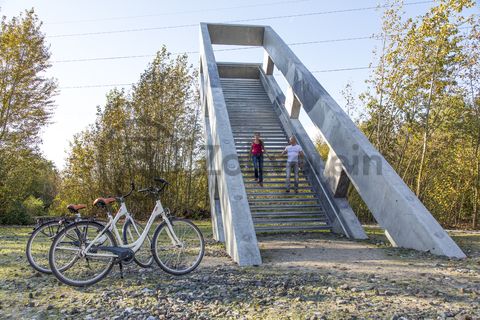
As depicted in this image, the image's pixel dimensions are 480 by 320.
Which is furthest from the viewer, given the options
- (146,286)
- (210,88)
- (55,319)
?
(210,88)

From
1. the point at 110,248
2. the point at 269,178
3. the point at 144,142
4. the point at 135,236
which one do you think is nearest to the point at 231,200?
the point at 135,236

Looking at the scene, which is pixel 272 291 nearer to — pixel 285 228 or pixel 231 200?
pixel 231 200

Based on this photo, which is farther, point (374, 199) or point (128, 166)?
point (128, 166)

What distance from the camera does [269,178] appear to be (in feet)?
29.9

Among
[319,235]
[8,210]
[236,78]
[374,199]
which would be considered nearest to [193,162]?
[236,78]

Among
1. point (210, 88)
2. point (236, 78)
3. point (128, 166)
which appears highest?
point (236, 78)

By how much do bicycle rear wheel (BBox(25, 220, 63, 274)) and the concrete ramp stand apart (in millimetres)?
2221

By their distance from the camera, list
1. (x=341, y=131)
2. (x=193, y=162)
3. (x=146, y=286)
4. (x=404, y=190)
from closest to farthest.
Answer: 1. (x=146, y=286)
2. (x=404, y=190)
3. (x=341, y=131)
4. (x=193, y=162)

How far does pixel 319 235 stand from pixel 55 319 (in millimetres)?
5239

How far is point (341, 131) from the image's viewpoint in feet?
23.3

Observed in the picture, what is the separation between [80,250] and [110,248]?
0.30 m

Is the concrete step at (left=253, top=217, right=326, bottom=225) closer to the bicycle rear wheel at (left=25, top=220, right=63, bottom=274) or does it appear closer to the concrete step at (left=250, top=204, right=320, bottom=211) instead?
the concrete step at (left=250, top=204, right=320, bottom=211)

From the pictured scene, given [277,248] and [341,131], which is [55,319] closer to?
[277,248]

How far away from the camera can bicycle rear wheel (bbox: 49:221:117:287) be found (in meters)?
3.99
